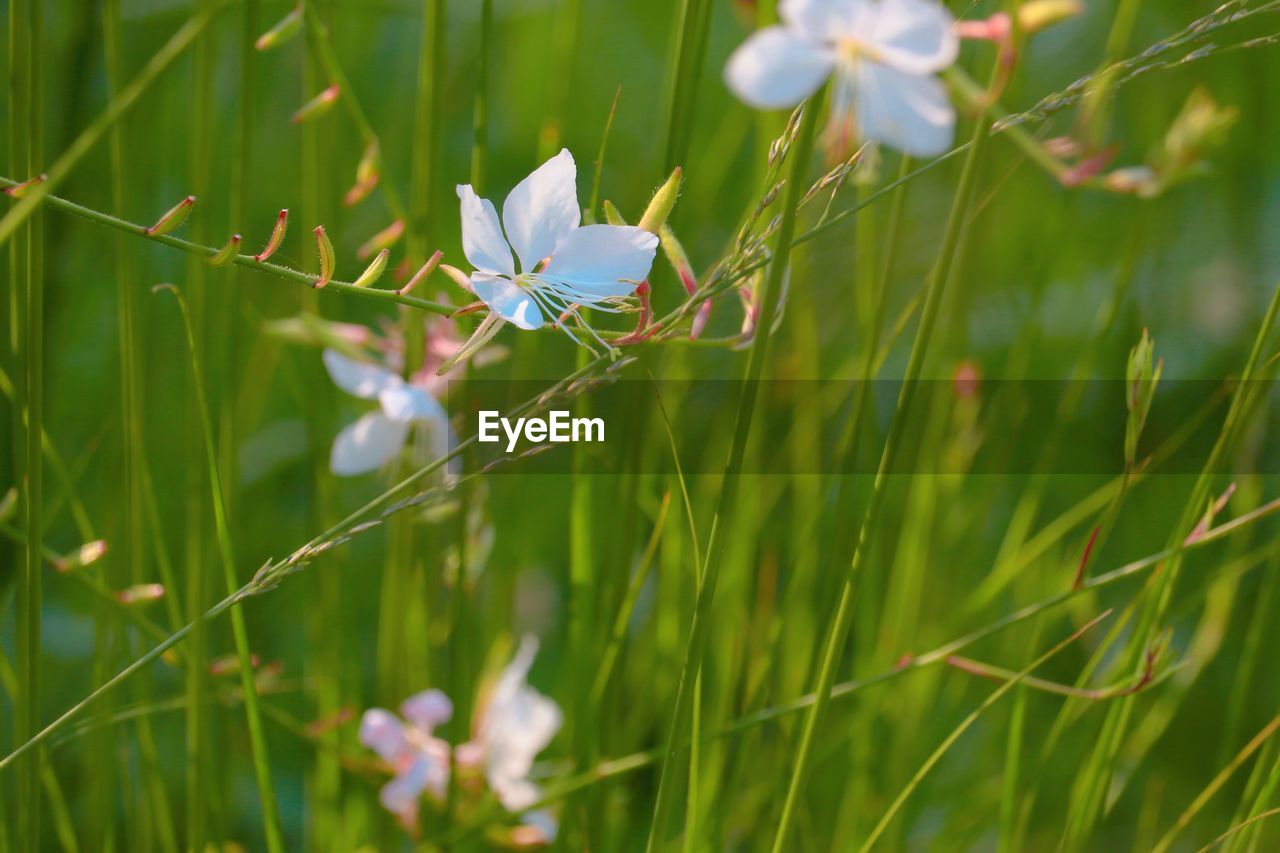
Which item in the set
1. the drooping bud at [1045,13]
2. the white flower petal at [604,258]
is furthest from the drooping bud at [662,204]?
the drooping bud at [1045,13]

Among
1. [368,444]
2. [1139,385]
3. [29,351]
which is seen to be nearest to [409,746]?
[368,444]

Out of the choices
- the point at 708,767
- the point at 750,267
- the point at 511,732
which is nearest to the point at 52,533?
the point at 511,732

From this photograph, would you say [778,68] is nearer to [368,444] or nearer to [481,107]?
[481,107]

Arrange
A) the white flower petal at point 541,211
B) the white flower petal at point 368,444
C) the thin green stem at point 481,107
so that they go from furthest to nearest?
the white flower petal at point 368,444 < the thin green stem at point 481,107 < the white flower petal at point 541,211

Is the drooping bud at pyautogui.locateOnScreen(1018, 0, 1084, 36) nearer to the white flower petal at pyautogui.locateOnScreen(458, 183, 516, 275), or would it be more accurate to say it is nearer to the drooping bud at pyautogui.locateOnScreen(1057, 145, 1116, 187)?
the drooping bud at pyautogui.locateOnScreen(1057, 145, 1116, 187)

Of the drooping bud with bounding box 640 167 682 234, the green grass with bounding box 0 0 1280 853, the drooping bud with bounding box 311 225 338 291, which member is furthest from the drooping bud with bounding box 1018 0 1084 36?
the drooping bud with bounding box 311 225 338 291

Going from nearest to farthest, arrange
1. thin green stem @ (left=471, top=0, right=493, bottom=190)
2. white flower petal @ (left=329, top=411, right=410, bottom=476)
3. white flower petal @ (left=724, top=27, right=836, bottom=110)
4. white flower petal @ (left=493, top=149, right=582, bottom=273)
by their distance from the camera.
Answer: white flower petal @ (left=724, top=27, right=836, bottom=110) < white flower petal @ (left=493, top=149, right=582, bottom=273) < thin green stem @ (left=471, top=0, right=493, bottom=190) < white flower petal @ (left=329, top=411, right=410, bottom=476)

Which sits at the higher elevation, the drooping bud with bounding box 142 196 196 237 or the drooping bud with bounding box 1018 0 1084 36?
the drooping bud with bounding box 1018 0 1084 36

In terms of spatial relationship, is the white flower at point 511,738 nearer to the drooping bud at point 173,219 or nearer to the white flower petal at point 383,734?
the white flower petal at point 383,734
